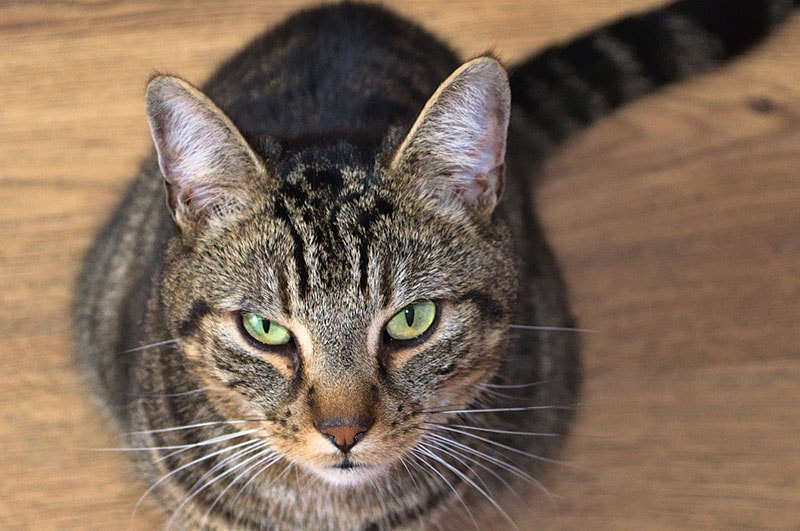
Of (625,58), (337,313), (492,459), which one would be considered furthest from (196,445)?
(625,58)

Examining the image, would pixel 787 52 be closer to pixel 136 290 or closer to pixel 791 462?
pixel 791 462

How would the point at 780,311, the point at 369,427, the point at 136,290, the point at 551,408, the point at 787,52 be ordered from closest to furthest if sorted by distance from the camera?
the point at 369,427
the point at 136,290
the point at 551,408
the point at 780,311
the point at 787,52

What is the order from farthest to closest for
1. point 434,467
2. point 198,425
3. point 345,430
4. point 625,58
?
point 625,58 < point 434,467 < point 198,425 < point 345,430

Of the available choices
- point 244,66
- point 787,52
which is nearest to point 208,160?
point 244,66

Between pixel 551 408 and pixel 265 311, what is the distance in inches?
24.4

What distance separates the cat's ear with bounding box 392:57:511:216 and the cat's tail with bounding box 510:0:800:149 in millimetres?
463

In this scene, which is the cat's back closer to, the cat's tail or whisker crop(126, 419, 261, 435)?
the cat's tail

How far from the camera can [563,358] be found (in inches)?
60.8

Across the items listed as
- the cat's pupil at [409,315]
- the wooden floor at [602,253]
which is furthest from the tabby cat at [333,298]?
the wooden floor at [602,253]

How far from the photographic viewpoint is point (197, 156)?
1.10m

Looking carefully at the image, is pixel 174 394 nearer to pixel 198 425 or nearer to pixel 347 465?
pixel 198 425

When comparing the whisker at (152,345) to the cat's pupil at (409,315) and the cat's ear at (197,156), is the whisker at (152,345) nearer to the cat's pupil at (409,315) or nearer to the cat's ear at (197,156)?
the cat's ear at (197,156)

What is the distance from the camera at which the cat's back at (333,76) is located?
4.44 feet

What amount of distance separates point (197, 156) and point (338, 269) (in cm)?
22
